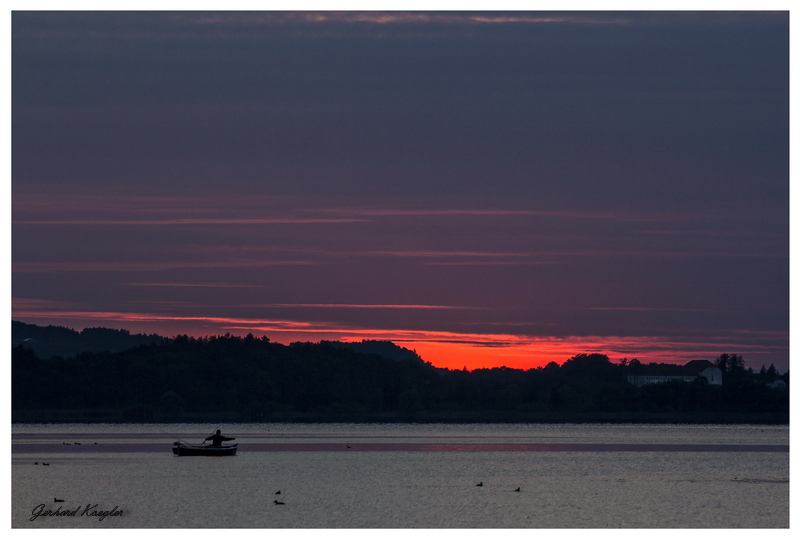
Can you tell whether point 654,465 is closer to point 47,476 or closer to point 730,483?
point 730,483

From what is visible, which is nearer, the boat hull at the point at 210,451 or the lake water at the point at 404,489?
the lake water at the point at 404,489

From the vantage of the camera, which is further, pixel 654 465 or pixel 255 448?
pixel 255 448

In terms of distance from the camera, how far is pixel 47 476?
269ft

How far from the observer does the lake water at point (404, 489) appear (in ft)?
182

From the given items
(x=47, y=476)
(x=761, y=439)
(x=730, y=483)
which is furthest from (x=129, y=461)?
(x=761, y=439)

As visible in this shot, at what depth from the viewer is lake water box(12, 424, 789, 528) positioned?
55500mm
